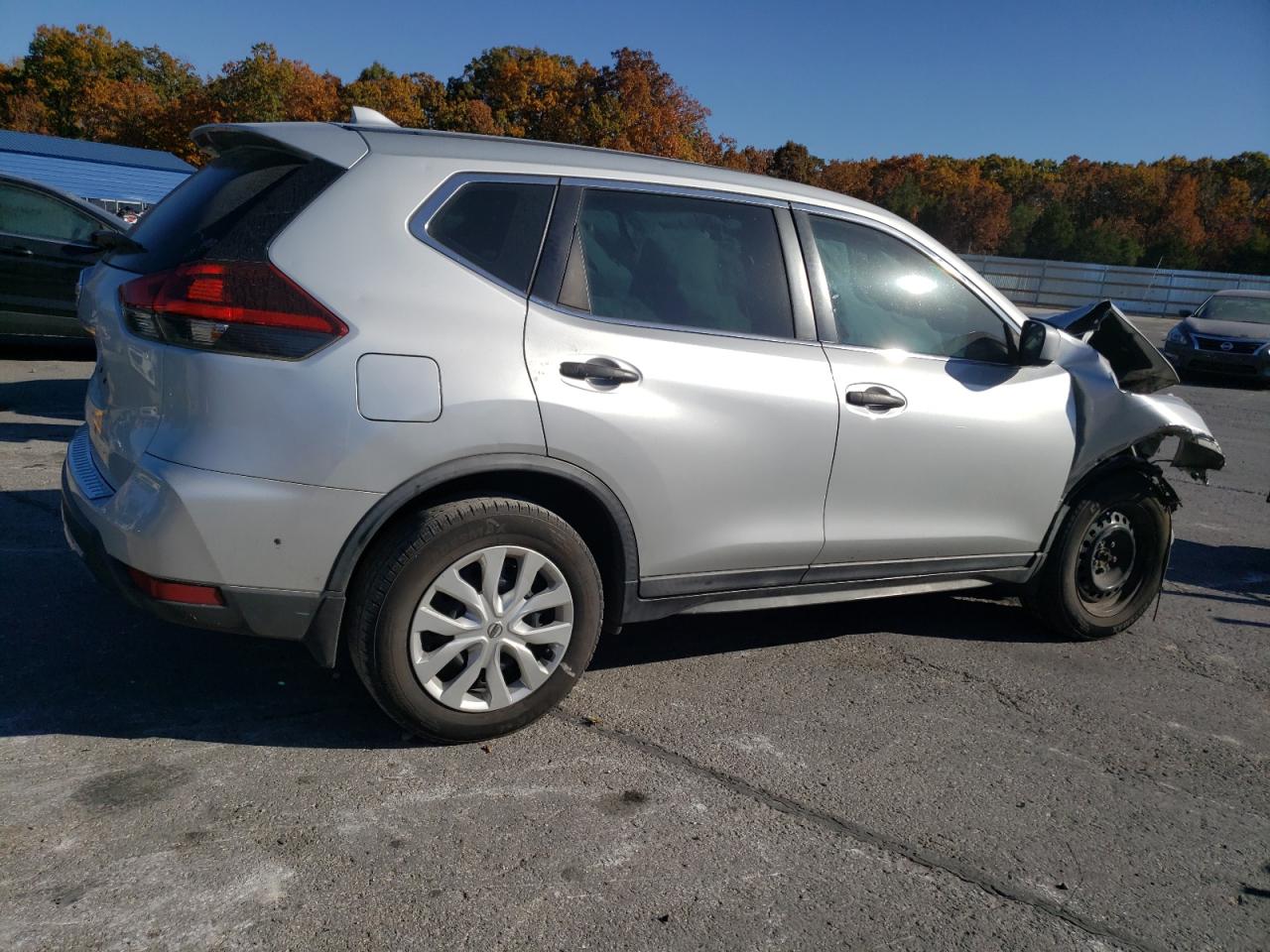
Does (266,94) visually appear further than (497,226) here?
Yes

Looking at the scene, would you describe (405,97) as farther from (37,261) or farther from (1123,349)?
(1123,349)

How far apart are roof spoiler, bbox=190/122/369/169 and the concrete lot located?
180cm

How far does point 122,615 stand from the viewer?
4.15 metres

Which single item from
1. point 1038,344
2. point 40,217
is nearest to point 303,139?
point 1038,344

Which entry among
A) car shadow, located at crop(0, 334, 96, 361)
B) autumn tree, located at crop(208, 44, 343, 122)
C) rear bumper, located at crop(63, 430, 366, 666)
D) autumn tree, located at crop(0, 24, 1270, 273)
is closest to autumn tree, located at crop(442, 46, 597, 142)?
autumn tree, located at crop(0, 24, 1270, 273)

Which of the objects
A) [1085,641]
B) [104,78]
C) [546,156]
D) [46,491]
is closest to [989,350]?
[1085,641]

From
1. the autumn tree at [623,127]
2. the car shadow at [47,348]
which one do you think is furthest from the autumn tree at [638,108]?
the car shadow at [47,348]

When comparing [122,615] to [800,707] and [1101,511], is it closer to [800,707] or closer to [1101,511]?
[800,707]

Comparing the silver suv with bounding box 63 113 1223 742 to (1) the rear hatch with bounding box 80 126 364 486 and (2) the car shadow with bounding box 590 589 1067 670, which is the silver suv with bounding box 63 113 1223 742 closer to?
(1) the rear hatch with bounding box 80 126 364 486

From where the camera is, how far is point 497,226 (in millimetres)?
3336

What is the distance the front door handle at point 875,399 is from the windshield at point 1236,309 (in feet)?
55.3

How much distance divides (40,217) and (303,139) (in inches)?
302

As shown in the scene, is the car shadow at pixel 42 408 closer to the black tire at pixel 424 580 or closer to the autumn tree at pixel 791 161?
the black tire at pixel 424 580

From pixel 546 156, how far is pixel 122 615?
8.01 ft
